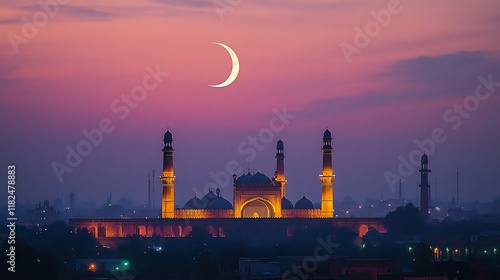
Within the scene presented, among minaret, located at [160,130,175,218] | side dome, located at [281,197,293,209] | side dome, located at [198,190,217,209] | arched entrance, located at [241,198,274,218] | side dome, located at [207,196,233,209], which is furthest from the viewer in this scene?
side dome, located at [198,190,217,209]

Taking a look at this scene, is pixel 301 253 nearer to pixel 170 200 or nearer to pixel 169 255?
pixel 169 255

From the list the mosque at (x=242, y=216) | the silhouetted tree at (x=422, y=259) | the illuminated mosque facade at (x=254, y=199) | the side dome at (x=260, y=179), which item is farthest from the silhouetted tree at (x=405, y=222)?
the silhouetted tree at (x=422, y=259)

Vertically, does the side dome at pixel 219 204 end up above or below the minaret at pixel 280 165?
below

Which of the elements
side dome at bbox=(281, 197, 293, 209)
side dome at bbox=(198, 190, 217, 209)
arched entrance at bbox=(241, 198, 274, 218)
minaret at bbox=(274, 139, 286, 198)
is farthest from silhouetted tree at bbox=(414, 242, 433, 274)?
side dome at bbox=(198, 190, 217, 209)

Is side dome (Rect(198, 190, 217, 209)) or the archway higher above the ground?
side dome (Rect(198, 190, 217, 209))

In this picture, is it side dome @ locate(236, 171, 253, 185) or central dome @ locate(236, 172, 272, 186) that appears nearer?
central dome @ locate(236, 172, 272, 186)

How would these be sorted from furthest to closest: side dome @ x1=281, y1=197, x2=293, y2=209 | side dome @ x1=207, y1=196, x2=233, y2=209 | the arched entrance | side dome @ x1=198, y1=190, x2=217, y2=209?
side dome @ x1=198, y1=190, x2=217, y2=209 < side dome @ x1=281, y1=197, x2=293, y2=209 < side dome @ x1=207, y1=196, x2=233, y2=209 < the arched entrance

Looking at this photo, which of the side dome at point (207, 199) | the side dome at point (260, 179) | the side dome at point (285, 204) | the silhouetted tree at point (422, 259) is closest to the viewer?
the silhouetted tree at point (422, 259)

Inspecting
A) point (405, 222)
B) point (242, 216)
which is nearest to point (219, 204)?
point (242, 216)

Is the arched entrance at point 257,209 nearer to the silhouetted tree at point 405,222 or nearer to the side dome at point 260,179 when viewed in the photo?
the side dome at point 260,179

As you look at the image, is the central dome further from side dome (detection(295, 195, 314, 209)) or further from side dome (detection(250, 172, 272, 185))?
side dome (detection(295, 195, 314, 209))
